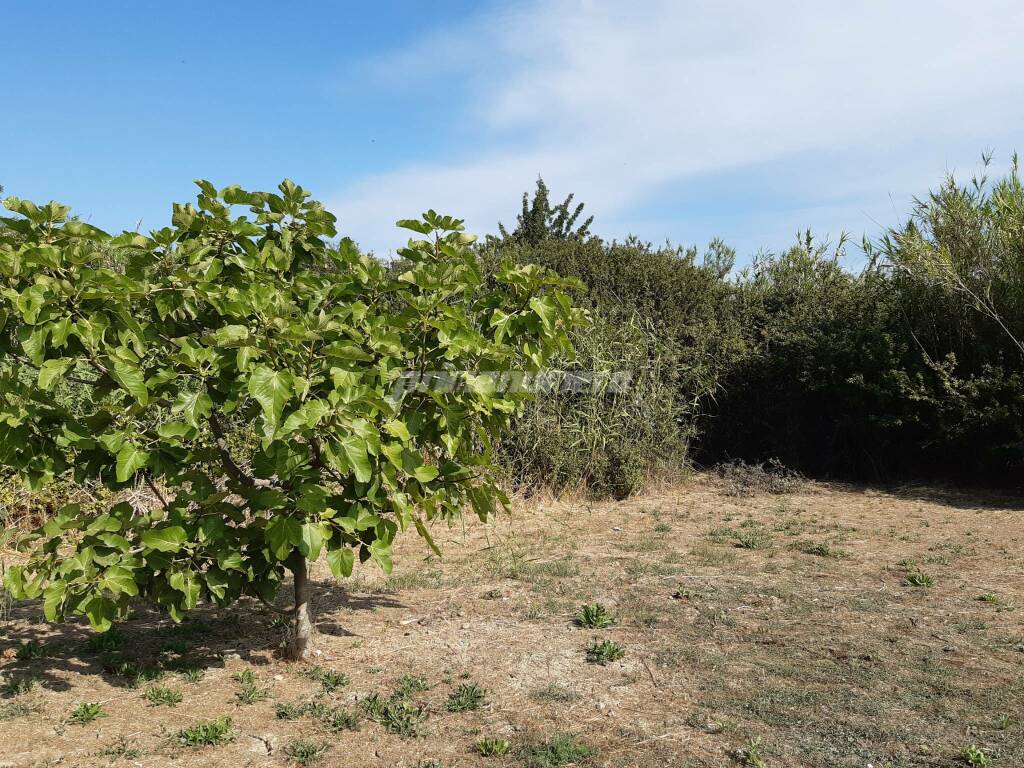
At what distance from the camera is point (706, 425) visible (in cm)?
1001

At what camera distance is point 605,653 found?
4078mm

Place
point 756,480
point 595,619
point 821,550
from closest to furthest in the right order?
1. point 595,619
2. point 821,550
3. point 756,480

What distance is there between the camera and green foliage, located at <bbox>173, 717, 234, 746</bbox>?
325 centimetres

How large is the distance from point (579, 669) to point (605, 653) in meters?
0.18

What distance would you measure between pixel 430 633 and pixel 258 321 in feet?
6.71

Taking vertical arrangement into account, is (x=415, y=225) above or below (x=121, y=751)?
above

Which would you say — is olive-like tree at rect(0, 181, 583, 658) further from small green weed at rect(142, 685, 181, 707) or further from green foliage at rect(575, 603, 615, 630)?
green foliage at rect(575, 603, 615, 630)

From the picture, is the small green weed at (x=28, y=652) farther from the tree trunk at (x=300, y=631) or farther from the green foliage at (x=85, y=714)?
the tree trunk at (x=300, y=631)

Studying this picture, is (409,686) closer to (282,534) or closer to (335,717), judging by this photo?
(335,717)

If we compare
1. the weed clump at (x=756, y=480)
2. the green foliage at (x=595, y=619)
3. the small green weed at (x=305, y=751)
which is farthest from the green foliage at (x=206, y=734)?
the weed clump at (x=756, y=480)

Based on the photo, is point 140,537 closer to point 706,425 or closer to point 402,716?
point 402,716

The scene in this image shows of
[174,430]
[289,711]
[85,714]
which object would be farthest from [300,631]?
[174,430]

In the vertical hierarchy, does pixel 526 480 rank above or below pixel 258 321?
below

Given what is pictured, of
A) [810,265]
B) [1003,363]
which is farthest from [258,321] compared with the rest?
[810,265]
